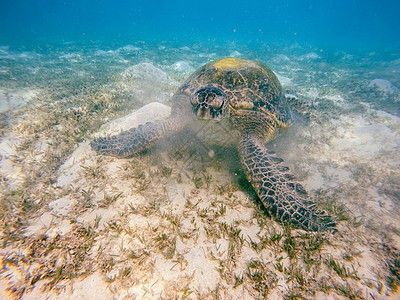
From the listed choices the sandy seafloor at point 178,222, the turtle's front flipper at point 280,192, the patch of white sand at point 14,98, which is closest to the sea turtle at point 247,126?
the turtle's front flipper at point 280,192

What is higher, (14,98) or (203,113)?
(203,113)

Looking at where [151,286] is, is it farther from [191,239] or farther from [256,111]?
[256,111]

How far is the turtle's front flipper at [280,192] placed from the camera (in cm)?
228

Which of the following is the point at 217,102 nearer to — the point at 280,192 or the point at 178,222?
the point at 280,192

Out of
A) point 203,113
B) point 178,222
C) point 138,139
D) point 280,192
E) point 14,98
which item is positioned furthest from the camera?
point 14,98

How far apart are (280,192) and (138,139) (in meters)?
2.69

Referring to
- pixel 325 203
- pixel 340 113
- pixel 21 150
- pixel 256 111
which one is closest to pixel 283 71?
pixel 340 113

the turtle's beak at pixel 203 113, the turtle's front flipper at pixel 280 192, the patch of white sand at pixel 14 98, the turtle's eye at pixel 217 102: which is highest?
the turtle's eye at pixel 217 102

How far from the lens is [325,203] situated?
9.21ft

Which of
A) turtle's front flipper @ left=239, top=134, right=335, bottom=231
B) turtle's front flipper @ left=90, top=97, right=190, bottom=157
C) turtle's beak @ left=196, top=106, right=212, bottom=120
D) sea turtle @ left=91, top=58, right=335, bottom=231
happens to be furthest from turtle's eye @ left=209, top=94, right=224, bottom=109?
turtle's front flipper @ left=90, top=97, right=190, bottom=157

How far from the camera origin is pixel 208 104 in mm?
2883

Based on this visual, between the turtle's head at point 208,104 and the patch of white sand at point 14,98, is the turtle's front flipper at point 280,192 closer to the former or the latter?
the turtle's head at point 208,104

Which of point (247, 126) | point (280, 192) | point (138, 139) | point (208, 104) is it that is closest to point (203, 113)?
point (208, 104)

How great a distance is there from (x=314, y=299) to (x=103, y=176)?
312cm
